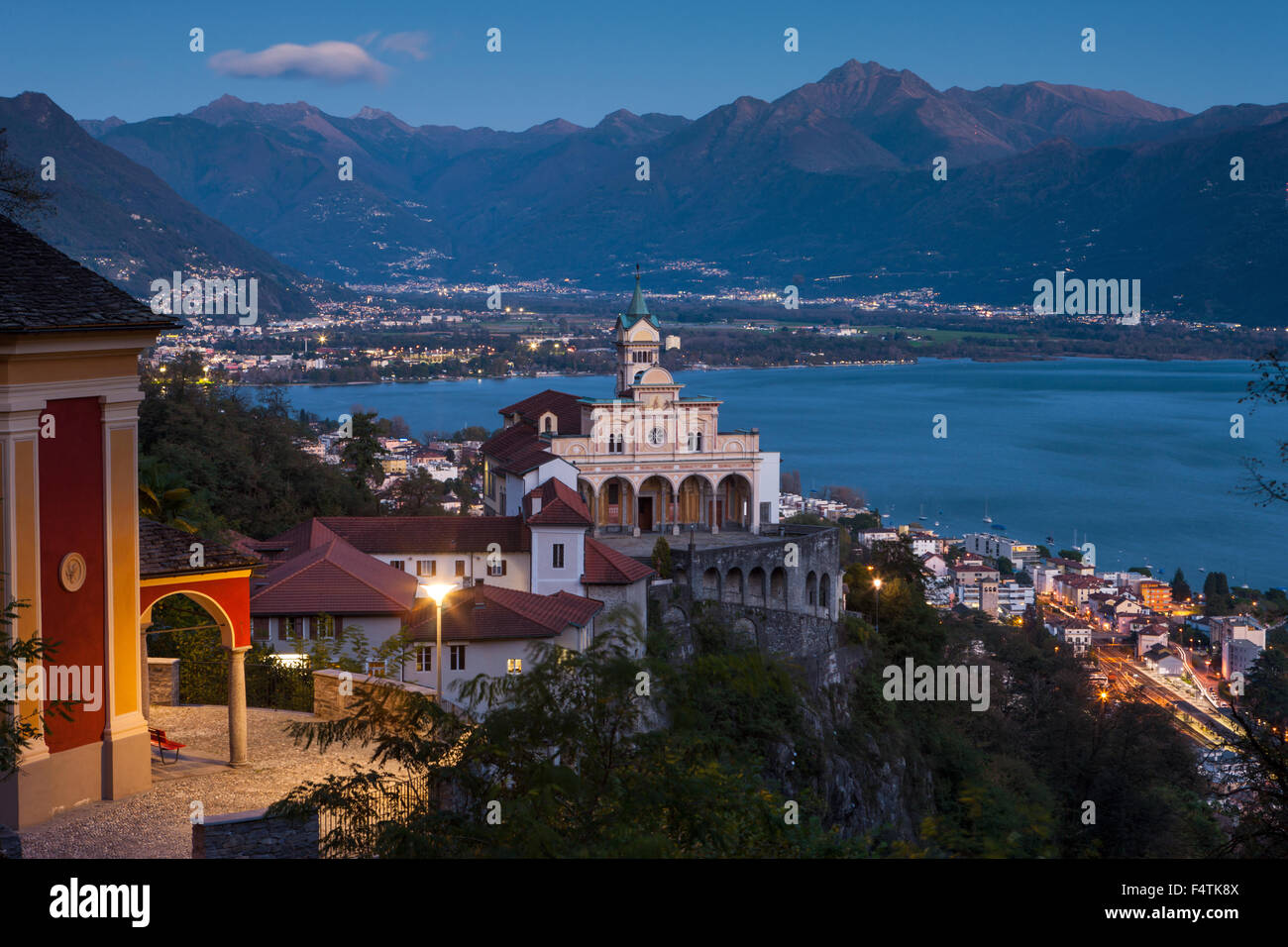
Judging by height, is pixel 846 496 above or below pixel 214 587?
below

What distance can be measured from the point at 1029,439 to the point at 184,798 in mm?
126276

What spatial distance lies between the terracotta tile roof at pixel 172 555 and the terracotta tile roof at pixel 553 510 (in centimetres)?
1538

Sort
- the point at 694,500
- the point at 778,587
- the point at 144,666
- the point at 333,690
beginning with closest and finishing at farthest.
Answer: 1. the point at 144,666
2. the point at 333,690
3. the point at 778,587
4. the point at 694,500

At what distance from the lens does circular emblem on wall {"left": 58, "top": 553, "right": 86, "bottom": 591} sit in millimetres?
13742

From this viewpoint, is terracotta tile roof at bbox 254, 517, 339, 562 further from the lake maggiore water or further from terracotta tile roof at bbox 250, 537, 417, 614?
the lake maggiore water

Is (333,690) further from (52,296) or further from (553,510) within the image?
(553,510)

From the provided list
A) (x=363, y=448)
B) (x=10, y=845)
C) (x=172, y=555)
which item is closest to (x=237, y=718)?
(x=172, y=555)

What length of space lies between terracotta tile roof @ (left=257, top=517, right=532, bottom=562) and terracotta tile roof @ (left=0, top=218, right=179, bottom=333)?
1783 centimetres

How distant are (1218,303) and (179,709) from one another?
359 feet

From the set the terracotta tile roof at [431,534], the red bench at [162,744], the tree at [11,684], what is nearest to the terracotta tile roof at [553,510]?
the terracotta tile roof at [431,534]

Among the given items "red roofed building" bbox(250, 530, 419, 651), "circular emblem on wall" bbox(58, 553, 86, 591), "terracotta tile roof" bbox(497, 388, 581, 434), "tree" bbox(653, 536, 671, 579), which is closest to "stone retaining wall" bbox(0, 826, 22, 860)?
"circular emblem on wall" bbox(58, 553, 86, 591)

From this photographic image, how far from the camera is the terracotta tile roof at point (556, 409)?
47.6 meters

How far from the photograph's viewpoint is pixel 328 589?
2488cm
